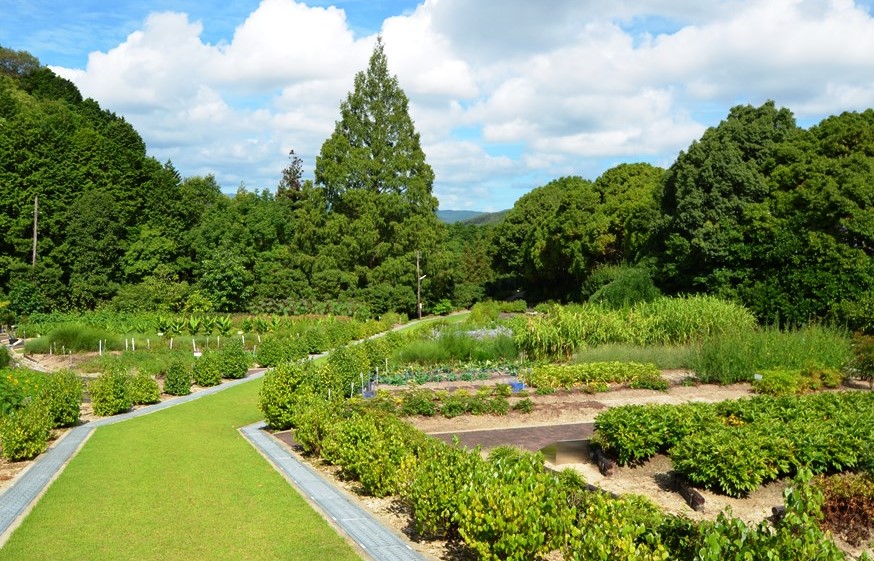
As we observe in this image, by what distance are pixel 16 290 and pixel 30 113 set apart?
Answer: 13944mm

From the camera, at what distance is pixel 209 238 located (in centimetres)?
4356

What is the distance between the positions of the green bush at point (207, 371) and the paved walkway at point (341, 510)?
7407 millimetres

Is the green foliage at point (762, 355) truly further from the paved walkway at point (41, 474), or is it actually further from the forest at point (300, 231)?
the paved walkway at point (41, 474)

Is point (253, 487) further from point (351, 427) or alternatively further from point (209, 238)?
point (209, 238)

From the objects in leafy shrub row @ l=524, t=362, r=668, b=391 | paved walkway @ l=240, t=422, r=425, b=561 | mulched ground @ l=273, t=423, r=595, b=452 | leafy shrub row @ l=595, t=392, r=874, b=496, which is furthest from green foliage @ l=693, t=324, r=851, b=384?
paved walkway @ l=240, t=422, r=425, b=561

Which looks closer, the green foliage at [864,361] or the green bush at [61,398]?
the green bush at [61,398]

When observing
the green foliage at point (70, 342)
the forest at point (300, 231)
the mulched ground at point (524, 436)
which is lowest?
the mulched ground at point (524, 436)

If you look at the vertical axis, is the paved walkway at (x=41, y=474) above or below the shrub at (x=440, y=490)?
below

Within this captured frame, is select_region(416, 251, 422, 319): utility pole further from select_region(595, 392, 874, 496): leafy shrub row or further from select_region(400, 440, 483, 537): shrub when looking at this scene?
select_region(400, 440, 483, 537): shrub

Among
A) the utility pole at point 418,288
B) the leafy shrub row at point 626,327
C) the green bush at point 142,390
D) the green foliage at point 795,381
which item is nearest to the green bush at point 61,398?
the green bush at point 142,390

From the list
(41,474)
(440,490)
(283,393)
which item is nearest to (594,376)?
(283,393)

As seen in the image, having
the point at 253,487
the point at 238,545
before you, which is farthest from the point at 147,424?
the point at 238,545

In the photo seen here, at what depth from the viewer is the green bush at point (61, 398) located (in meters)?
12.7

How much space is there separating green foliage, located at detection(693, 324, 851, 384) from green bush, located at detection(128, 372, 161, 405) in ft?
40.9
